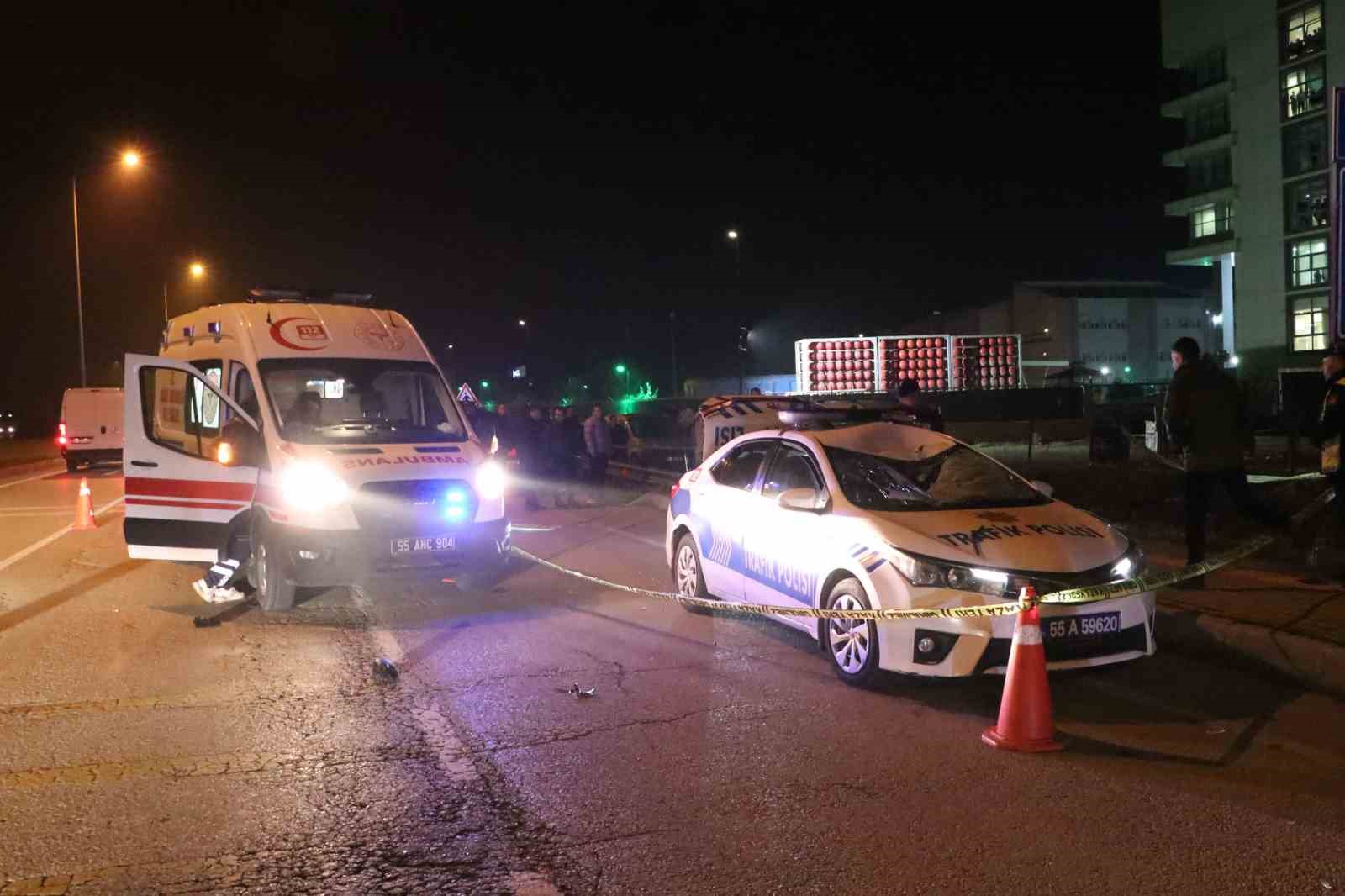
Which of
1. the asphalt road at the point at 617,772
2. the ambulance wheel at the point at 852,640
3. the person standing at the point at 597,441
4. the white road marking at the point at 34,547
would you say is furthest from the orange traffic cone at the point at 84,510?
the ambulance wheel at the point at 852,640

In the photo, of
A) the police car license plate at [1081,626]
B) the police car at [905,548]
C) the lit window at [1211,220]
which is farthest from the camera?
the lit window at [1211,220]

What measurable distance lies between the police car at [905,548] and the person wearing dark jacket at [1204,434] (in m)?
1.88

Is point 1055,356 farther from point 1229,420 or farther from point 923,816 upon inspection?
point 923,816

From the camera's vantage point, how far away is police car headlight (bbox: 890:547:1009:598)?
21.0ft

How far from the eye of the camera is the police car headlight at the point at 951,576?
639 cm

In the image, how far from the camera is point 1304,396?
17781 millimetres

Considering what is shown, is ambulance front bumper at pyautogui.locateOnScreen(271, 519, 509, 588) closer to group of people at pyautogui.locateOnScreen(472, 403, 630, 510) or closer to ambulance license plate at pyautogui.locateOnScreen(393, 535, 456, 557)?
ambulance license plate at pyautogui.locateOnScreen(393, 535, 456, 557)

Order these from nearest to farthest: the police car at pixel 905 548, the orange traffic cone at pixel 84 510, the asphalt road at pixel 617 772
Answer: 1. the asphalt road at pixel 617 772
2. the police car at pixel 905 548
3. the orange traffic cone at pixel 84 510

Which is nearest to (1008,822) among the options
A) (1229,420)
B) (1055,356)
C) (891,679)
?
(891,679)

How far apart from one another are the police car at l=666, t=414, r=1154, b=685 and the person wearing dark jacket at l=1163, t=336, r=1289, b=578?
1879 millimetres

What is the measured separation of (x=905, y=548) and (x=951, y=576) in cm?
31

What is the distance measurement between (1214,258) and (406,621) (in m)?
54.2

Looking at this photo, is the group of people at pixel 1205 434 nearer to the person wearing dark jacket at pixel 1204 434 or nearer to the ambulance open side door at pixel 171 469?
the person wearing dark jacket at pixel 1204 434

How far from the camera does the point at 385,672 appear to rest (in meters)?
7.36
